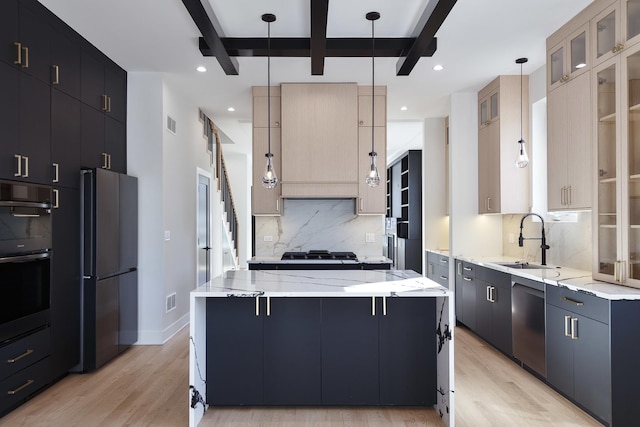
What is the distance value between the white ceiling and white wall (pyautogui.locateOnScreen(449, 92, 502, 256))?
1.01 feet

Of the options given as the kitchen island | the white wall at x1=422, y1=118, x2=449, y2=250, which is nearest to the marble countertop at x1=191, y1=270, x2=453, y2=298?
the kitchen island

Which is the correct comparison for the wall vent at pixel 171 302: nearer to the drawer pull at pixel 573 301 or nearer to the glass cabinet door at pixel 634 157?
the drawer pull at pixel 573 301

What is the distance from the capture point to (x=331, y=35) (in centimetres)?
380

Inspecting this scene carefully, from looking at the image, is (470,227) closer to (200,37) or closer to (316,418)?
(316,418)

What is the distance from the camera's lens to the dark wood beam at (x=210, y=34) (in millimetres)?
2891

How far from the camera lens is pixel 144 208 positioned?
4578 millimetres

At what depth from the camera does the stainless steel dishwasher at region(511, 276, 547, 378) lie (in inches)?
130

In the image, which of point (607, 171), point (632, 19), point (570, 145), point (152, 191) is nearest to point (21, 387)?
point (152, 191)

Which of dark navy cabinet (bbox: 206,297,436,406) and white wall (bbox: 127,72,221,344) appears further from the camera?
white wall (bbox: 127,72,221,344)

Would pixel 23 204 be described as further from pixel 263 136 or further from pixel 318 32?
pixel 263 136

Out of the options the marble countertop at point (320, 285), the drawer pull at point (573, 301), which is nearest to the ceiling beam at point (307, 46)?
the marble countertop at point (320, 285)

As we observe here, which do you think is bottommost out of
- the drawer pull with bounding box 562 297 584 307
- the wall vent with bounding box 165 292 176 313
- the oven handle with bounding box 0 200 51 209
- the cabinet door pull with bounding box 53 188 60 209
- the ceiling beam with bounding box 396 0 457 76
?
the wall vent with bounding box 165 292 176 313

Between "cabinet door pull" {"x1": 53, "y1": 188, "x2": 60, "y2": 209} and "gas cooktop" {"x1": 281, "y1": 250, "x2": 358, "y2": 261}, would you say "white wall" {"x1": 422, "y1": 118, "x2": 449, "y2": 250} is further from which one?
"cabinet door pull" {"x1": 53, "y1": 188, "x2": 60, "y2": 209}

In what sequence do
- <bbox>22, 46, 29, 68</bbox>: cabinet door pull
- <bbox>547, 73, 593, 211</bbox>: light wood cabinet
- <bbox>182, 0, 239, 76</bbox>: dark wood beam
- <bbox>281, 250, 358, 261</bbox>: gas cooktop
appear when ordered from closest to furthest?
<bbox>182, 0, 239, 76</bbox>: dark wood beam
<bbox>22, 46, 29, 68</bbox>: cabinet door pull
<bbox>547, 73, 593, 211</bbox>: light wood cabinet
<bbox>281, 250, 358, 261</bbox>: gas cooktop
